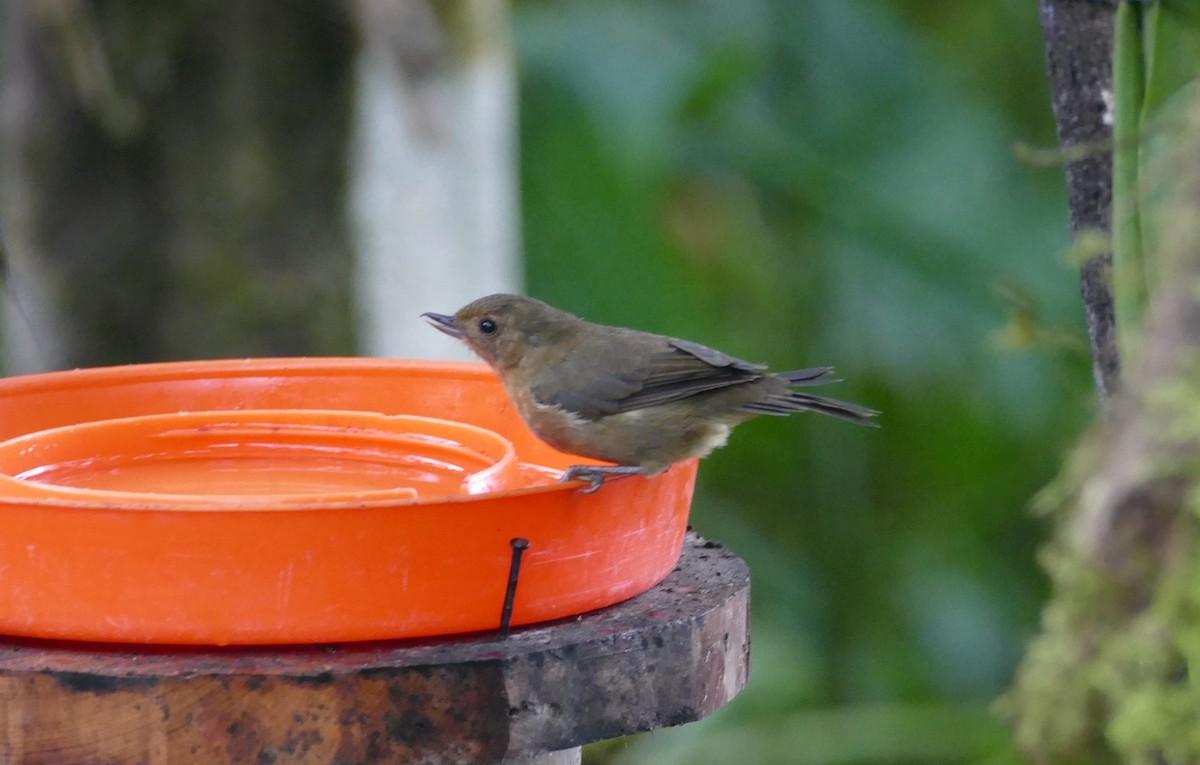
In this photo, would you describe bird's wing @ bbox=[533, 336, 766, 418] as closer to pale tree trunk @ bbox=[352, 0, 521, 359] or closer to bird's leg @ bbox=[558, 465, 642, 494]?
bird's leg @ bbox=[558, 465, 642, 494]

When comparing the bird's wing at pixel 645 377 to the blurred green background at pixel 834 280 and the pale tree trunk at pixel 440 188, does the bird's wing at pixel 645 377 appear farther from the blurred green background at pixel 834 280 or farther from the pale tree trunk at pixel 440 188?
the blurred green background at pixel 834 280

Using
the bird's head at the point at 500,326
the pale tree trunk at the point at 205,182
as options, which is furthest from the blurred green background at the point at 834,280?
the bird's head at the point at 500,326

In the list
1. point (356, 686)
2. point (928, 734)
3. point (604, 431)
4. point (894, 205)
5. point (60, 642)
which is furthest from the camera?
point (894, 205)

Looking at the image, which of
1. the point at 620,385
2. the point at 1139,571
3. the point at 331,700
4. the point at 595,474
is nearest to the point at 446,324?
the point at 620,385

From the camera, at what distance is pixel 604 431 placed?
3.96 metres

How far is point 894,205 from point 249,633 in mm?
5402

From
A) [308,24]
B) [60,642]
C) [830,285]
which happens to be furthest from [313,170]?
[60,642]

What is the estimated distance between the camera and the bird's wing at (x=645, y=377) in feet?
13.2

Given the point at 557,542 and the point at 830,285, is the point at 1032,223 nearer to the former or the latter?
the point at 830,285

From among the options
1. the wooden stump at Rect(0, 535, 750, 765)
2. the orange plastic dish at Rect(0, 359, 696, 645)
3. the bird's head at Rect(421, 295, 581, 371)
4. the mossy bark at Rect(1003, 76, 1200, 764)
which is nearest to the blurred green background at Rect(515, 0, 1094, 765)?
the bird's head at Rect(421, 295, 581, 371)

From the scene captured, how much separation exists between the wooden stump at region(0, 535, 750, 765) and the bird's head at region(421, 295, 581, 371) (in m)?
1.89

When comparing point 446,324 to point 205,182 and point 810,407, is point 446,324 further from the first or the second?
point 205,182

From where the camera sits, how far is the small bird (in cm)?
389

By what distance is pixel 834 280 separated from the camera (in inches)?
297
